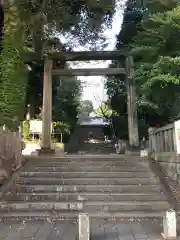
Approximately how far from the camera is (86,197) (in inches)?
344

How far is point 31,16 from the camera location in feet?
43.1

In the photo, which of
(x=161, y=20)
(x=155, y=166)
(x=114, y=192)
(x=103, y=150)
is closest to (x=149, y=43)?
(x=161, y=20)

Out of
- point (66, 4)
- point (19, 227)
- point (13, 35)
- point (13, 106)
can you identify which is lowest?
point (19, 227)

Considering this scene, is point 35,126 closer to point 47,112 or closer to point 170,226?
point 47,112

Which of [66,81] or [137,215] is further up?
[66,81]

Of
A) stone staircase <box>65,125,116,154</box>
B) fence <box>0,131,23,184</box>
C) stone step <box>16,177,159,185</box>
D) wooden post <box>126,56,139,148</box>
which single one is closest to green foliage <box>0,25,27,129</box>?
fence <box>0,131,23,184</box>

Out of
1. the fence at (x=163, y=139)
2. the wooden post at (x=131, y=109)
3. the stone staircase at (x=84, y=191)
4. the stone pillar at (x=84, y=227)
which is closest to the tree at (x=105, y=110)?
the wooden post at (x=131, y=109)

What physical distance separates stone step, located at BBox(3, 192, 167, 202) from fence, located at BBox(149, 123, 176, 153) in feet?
5.84

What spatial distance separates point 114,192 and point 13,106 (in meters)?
3.87

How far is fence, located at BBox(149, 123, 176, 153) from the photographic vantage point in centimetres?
982

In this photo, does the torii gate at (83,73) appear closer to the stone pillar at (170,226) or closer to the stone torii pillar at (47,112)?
the stone torii pillar at (47,112)

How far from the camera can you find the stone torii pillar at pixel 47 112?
14766 mm

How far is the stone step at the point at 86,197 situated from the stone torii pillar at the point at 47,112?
582 cm

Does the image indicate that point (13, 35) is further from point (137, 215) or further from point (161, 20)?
point (137, 215)
